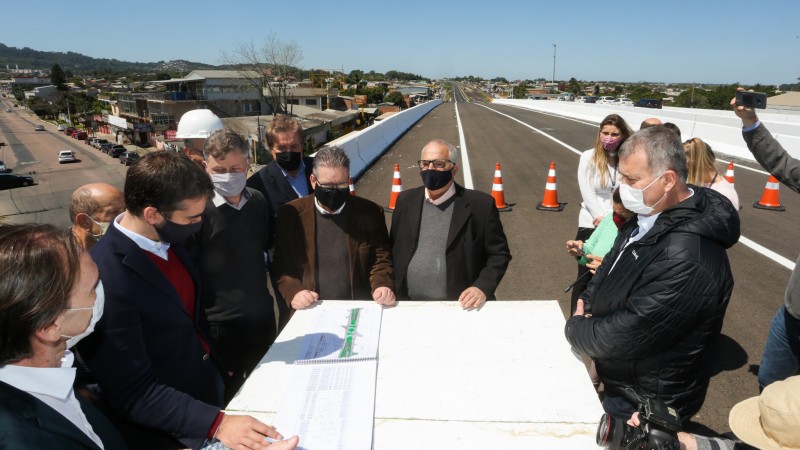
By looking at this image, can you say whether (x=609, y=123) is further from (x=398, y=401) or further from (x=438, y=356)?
(x=398, y=401)

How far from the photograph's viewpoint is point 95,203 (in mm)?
2660

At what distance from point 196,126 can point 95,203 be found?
1417 mm

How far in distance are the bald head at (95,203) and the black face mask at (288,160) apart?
5.31 ft

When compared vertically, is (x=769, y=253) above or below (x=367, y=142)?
below

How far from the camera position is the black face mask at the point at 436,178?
3.30 metres

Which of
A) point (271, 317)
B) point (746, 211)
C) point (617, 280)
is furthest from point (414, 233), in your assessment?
point (746, 211)

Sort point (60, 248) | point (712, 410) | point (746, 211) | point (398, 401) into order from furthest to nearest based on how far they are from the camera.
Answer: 1. point (746, 211)
2. point (712, 410)
3. point (398, 401)
4. point (60, 248)

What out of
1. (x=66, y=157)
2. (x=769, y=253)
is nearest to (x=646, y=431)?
(x=769, y=253)

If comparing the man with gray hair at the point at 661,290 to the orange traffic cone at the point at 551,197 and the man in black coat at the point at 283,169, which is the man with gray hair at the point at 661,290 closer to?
the man in black coat at the point at 283,169

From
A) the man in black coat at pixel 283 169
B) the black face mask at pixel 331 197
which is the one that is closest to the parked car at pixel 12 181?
the man in black coat at pixel 283 169

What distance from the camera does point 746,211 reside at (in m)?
8.36

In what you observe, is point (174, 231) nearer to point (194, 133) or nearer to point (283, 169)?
point (194, 133)

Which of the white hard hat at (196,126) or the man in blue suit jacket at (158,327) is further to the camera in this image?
the white hard hat at (196,126)

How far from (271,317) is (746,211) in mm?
9166
